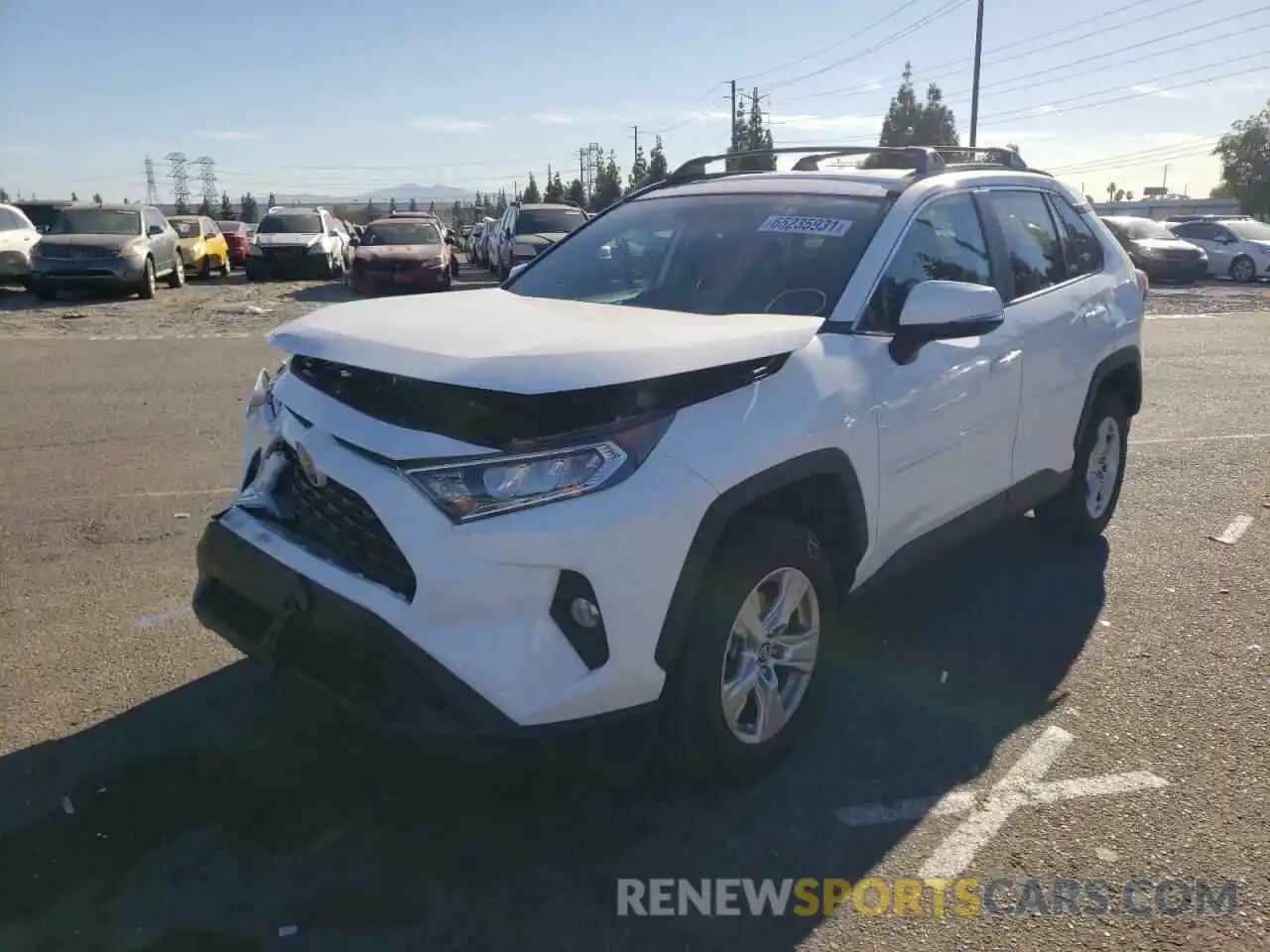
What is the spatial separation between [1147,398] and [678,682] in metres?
8.23

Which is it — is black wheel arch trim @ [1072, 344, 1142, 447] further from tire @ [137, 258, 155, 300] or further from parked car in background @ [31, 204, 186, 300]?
tire @ [137, 258, 155, 300]

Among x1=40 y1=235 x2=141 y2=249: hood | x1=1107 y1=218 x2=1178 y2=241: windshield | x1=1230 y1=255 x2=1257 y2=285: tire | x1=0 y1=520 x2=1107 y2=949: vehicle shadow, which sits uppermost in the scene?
x1=40 y1=235 x2=141 y2=249: hood

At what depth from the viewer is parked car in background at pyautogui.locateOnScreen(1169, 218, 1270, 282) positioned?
2708cm

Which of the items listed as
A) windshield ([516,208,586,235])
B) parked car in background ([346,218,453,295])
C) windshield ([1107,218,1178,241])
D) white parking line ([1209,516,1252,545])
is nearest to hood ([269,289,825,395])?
white parking line ([1209,516,1252,545])

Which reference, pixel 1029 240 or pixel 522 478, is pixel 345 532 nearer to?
pixel 522 478

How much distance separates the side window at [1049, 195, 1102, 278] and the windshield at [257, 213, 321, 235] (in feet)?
73.3

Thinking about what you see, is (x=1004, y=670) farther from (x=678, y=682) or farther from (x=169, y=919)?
(x=169, y=919)

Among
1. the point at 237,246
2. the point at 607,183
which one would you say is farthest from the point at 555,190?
the point at 237,246

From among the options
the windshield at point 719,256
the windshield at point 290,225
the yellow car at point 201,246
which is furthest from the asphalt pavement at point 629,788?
the yellow car at point 201,246

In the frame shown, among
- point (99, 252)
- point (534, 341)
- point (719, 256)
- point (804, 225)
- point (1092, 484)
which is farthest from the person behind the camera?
point (99, 252)

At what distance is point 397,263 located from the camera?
19922 millimetres

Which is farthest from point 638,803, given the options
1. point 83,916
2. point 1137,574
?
point 1137,574

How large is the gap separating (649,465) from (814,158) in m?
3.04

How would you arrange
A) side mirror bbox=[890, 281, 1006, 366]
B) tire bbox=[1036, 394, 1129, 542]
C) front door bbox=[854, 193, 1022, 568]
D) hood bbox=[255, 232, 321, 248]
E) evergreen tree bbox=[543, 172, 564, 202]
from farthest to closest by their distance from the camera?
evergreen tree bbox=[543, 172, 564, 202], hood bbox=[255, 232, 321, 248], tire bbox=[1036, 394, 1129, 542], front door bbox=[854, 193, 1022, 568], side mirror bbox=[890, 281, 1006, 366]
